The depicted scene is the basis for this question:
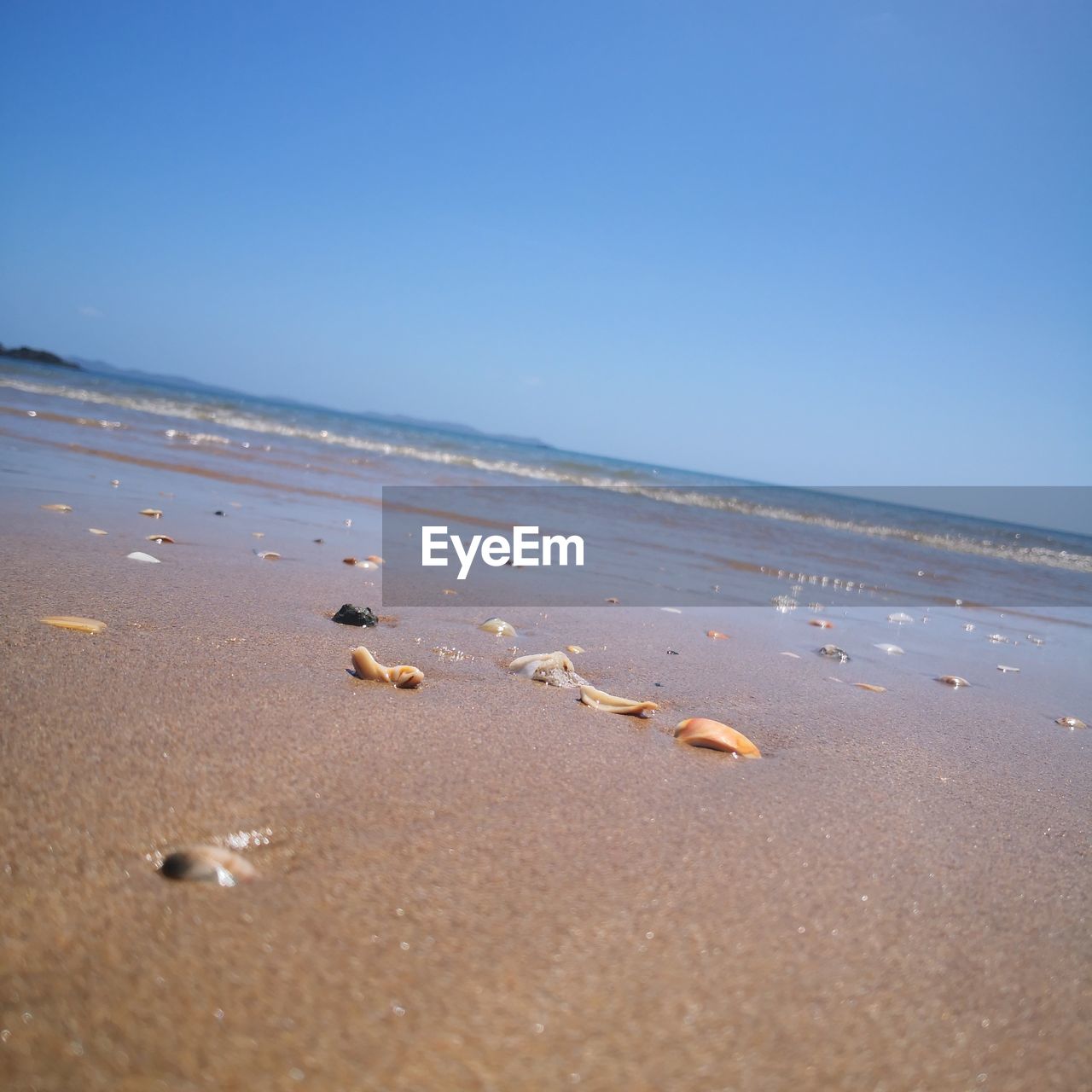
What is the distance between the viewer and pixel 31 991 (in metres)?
0.87

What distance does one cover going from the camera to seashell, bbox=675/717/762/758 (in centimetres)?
225

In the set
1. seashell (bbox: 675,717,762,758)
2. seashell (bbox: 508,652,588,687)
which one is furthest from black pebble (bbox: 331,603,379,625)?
seashell (bbox: 675,717,762,758)

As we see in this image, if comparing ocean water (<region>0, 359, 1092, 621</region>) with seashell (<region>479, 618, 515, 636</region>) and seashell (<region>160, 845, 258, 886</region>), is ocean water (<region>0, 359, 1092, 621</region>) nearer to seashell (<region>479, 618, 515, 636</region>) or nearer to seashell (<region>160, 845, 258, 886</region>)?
seashell (<region>479, 618, 515, 636</region>)

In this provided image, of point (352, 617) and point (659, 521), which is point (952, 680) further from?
point (659, 521)

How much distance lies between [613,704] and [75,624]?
169cm

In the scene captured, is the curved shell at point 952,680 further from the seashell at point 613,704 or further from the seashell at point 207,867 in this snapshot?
the seashell at point 207,867

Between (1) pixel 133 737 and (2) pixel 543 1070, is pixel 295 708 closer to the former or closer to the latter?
(1) pixel 133 737

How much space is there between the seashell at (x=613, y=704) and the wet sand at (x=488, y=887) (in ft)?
0.20

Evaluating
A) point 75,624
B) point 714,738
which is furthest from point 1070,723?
point 75,624

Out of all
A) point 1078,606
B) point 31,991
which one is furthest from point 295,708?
point 1078,606

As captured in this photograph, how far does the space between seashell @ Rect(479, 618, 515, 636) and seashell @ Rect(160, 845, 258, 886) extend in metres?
2.37

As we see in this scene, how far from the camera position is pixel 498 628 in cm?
360

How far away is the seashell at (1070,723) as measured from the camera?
342 centimetres

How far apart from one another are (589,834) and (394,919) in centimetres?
50
